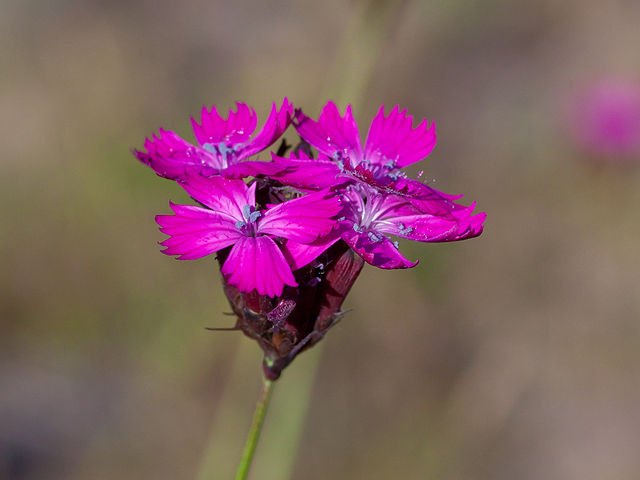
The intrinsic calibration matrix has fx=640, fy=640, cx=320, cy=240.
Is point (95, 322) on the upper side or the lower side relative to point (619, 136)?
lower

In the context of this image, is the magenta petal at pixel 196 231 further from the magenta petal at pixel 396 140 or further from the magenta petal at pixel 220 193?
the magenta petal at pixel 396 140

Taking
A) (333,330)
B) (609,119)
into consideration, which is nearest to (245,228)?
(333,330)

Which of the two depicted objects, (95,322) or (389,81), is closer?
(95,322)

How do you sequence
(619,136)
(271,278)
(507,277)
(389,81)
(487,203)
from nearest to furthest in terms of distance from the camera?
(271,278)
(619,136)
(507,277)
(487,203)
(389,81)

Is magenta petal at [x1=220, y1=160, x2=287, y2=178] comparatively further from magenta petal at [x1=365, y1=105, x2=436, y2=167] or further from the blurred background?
the blurred background

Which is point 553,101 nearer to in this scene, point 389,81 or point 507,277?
point 389,81

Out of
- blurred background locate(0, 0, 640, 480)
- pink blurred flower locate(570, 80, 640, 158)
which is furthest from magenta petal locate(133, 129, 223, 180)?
pink blurred flower locate(570, 80, 640, 158)

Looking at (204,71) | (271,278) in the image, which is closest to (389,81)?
(204,71)
